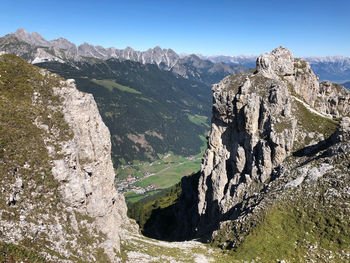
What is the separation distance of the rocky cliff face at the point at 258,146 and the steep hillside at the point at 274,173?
0.27 meters

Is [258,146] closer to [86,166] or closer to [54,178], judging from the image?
[86,166]

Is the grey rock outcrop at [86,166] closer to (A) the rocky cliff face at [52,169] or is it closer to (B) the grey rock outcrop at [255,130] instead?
(A) the rocky cliff face at [52,169]

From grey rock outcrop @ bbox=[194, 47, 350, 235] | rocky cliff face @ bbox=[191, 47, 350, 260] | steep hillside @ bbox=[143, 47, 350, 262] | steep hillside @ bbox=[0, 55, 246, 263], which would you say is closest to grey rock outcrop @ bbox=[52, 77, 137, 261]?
steep hillside @ bbox=[0, 55, 246, 263]

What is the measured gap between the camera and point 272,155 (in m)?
69.8

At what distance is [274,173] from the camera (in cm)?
6738

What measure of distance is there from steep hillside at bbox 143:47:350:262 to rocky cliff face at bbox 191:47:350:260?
0.88ft

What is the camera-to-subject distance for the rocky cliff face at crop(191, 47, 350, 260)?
59.2 m

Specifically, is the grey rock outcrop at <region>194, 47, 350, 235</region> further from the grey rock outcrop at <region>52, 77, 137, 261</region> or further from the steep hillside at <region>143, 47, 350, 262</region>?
the grey rock outcrop at <region>52, 77, 137, 261</region>

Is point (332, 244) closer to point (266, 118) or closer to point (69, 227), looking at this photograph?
point (266, 118)

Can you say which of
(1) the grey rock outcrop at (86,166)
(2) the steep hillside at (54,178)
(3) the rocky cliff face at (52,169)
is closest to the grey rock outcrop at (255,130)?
(2) the steep hillside at (54,178)

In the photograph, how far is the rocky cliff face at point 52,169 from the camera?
32.7 m

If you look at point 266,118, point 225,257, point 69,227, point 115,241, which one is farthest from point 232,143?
point 69,227

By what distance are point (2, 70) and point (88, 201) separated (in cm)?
2987

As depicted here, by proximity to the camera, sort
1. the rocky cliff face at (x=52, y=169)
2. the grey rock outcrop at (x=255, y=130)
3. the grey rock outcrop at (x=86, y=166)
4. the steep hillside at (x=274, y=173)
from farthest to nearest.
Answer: the grey rock outcrop at (x=255, y=130)
the steep hillside at (x=274, y=173)
the grey rock outcrop at (x=86, y=166)
the rocky cliff face at (x=52, y=169)
